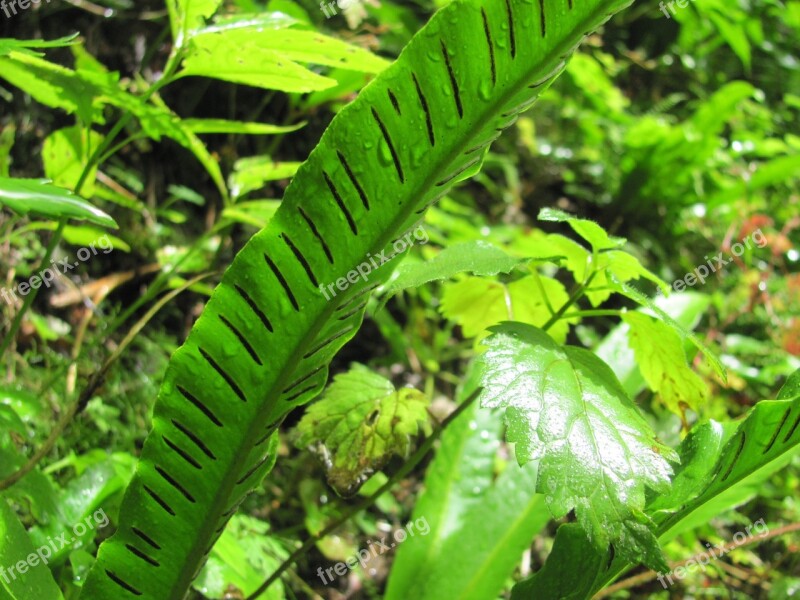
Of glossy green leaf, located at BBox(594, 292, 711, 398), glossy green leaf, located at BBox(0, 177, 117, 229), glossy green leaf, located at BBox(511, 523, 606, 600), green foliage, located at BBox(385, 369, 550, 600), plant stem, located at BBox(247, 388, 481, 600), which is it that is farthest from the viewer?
glossy green leaf, located at BBox(594, 292, 711, 398)

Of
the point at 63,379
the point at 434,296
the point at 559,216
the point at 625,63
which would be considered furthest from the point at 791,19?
the point at 63,379

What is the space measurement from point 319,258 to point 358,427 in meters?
0.35

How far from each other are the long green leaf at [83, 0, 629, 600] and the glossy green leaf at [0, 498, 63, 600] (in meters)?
0.06

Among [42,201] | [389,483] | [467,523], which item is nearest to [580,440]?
[389,483]

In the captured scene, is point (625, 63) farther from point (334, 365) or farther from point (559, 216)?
point (559, 216)

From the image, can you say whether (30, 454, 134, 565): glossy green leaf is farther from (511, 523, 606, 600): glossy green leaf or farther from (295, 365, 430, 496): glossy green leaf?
(511, 523, 606, 600): glossy green leaf

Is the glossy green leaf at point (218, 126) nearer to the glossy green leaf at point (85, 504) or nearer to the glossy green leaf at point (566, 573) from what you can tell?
the glossy green leaf at point (85, 504)

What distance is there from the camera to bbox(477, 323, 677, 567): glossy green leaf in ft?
2.08

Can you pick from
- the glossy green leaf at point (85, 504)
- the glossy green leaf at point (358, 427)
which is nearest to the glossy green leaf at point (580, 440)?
the glossy green leaf at point (358, 427)

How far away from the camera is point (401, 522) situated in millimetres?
1767

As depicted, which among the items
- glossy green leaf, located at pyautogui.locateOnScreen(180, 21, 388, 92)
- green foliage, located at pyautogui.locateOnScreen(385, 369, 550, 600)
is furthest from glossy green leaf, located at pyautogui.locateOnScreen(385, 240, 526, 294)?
green foliage, located at pyautogui.locateOnScreen(385, 369, 550, 600)

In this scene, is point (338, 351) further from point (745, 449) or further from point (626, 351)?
point (745, 449)

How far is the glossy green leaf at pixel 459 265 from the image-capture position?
29.3 inches

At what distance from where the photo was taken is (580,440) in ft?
2.20
